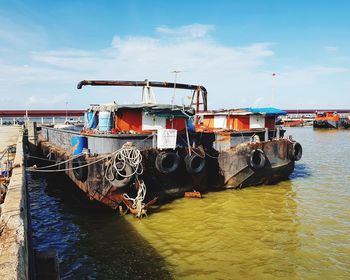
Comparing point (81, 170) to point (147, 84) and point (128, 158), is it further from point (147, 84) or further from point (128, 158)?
point (147, 84)

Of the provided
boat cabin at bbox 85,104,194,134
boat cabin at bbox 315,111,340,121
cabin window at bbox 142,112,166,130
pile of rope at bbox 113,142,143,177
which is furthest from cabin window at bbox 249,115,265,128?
boat cabin at bbox 315,111,340,121

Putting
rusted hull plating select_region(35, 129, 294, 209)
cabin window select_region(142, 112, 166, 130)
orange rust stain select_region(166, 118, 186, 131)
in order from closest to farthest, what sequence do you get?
rusted hull plating select_region(35, 129, 294, 209) → cabin window select_region(142, 112, 166, 130) → orange rust stain select_region(166, 118, 186, 131)

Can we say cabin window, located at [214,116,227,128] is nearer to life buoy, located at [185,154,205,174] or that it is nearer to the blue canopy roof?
the blue canopy roof

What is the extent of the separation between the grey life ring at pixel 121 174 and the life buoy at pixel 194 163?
2505mm

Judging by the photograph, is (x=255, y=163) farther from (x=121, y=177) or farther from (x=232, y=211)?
(x=121, y=177)

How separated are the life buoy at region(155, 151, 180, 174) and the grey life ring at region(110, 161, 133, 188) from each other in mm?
1196

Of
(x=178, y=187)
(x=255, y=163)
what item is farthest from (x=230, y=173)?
(x=178, y=187)

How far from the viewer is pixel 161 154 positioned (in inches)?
461

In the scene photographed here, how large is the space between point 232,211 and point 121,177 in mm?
3968

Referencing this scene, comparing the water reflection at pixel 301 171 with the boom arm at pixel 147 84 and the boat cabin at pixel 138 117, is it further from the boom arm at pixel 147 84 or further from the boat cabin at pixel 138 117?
the boat cabin at pixel 138 117

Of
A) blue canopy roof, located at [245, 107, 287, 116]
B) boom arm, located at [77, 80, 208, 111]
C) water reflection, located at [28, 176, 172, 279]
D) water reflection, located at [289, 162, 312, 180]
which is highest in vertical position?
boom arm, located at [77, 80, 208, 111]

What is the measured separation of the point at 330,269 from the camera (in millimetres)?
7344

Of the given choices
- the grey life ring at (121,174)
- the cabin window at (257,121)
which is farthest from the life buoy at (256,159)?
the grey life ring at (121,174)

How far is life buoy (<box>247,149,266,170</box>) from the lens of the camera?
13555 mm
